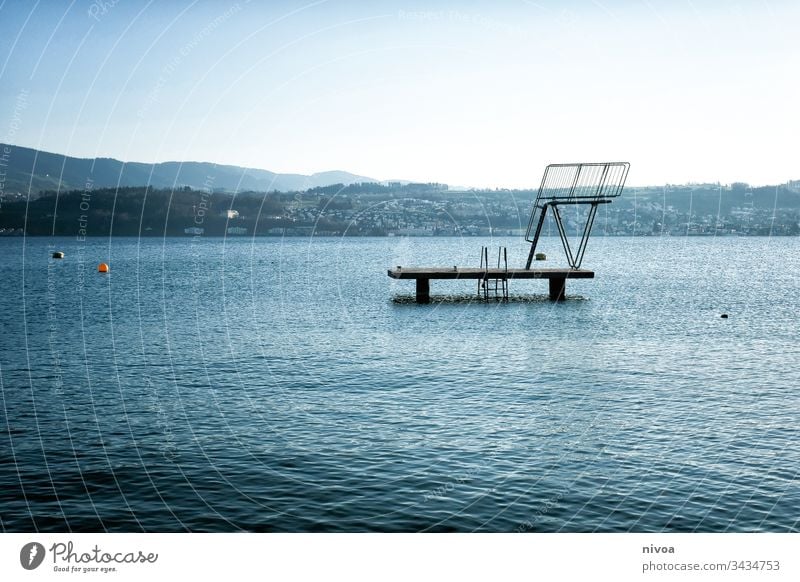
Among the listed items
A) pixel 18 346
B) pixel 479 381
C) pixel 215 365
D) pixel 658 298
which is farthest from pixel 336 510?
pixel 658 298

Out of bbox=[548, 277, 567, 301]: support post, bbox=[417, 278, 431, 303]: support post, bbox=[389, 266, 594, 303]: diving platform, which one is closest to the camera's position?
bbox=[389, 266, 594, 303]: diving platform

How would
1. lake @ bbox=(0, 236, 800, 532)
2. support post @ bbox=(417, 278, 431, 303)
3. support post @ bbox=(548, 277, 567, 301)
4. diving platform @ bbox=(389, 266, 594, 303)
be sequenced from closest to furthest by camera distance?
lake @ bbox=(0, 236, 800, 532) < diving platform @ bbox=(389, 266, 594, 303) < support post @ bbox=(417, 278, 431, 303) < support post @ bbox=(548, 277, 567, 301)

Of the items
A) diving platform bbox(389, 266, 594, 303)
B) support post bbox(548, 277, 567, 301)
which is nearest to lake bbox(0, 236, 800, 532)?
diving platform bbox(389, 266, 594, 303)

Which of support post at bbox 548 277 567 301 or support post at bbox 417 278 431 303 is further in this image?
support post at bbox 548 277 567 301

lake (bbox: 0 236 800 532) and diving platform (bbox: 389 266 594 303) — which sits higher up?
diving platform (bbox: 389 266 594 303)

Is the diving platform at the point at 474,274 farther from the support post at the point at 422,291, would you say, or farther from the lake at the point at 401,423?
the lake at the point at 401,423

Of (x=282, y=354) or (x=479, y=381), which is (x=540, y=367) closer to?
(x=479, y=381)

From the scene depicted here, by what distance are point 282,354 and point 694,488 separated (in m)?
31.2

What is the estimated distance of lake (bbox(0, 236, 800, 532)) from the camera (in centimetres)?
2409

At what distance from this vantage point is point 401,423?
110 ft

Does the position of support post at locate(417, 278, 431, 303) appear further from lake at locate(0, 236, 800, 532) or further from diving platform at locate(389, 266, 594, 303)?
lake at locate(0, 236, 800, 532)

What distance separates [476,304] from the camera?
81.8 m

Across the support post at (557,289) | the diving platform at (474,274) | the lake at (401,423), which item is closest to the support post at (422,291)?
the diving platform at (474,274)

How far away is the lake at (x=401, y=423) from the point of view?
79.0 ft
